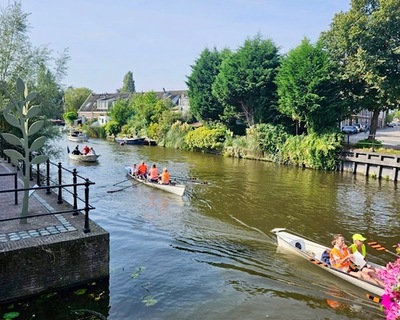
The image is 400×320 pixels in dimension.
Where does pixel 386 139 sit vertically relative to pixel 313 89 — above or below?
below

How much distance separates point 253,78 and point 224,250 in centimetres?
3149

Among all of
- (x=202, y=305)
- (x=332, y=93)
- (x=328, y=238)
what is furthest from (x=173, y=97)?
(x=202, y=305)

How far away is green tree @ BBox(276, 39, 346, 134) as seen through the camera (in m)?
33.7

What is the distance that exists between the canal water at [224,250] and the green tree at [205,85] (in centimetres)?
2398

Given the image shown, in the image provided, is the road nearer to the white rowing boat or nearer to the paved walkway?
the white rowing boat

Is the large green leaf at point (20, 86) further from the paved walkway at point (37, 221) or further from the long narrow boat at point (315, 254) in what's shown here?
the long narrow boat at point (315, 254)

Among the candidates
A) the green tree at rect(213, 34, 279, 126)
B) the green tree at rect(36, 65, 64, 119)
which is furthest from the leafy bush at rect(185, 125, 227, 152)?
the green tree at rect(36, 65, 64, 119)

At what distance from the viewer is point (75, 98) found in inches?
4003

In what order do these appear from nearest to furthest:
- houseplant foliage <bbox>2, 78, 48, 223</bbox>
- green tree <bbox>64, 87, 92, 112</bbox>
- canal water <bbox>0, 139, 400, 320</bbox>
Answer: canal water <bbox>0, 139, 400, 320</bbox> → houseplant foliage <bbox>2, 78, 48, 223</bbox> → green tree <bbox>64, 87, 92, 112</bbox>

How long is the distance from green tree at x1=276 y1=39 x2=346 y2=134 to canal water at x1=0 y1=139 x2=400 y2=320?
32.2 ft

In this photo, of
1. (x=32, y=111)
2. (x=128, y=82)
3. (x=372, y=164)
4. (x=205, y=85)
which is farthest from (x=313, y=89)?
(x=128, y=82)

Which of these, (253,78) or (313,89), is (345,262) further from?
(253,78)

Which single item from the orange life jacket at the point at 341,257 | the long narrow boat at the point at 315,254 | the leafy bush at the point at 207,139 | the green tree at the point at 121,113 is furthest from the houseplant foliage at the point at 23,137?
the green tree at the point at 121,113

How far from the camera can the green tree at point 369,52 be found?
31.7 meters
